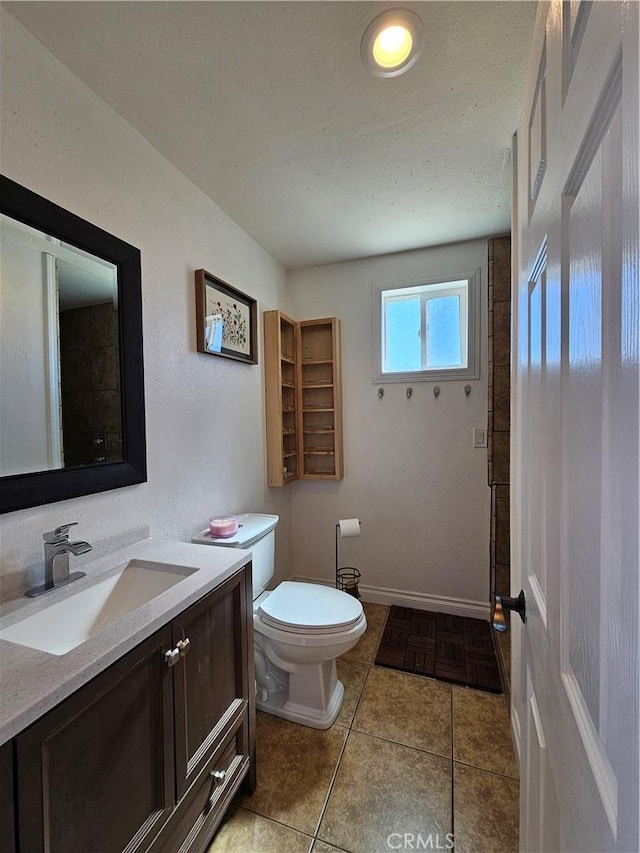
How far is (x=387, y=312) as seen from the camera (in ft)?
8.21

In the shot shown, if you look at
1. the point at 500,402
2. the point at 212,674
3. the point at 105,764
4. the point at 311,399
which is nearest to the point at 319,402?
the point at 311,399

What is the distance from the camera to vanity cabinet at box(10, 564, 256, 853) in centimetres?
64

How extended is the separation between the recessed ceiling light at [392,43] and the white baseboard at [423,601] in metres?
2.57

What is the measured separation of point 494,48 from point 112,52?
112 centimetres

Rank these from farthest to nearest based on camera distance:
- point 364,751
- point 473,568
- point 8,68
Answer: point 473,568 < point 364,751 < point 8,68

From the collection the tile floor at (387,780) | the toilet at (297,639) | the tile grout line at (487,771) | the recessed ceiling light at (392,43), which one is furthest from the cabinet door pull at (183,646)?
the recessed ceiling light at (392,43)

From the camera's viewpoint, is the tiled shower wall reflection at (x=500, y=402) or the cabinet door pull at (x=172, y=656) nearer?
the cabinet door pull at (x=172, y=656)

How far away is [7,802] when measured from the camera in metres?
0.57

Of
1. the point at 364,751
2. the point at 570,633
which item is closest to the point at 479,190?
the point at 570,633

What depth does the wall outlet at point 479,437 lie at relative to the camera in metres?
2.23

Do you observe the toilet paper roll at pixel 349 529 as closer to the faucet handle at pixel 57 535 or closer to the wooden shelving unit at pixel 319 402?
the wooden shelving unit at pixel 319 402

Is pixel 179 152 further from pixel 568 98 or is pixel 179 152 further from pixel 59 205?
pixel 568 98

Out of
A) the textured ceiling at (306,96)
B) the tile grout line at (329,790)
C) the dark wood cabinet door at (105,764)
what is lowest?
the tile grout line at (329,790)

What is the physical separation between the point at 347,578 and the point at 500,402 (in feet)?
5.01
